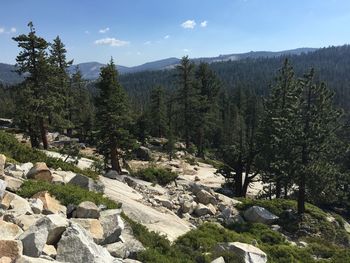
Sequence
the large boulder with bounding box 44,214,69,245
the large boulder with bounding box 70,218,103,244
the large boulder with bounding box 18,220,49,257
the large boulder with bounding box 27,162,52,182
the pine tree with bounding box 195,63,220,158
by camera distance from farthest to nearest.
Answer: the pine tree with bounding box 195,63,220,158, the large boulder with bounding box 27,162,52,182, the large boulder with bounding box 70,218,103,244, the large boulder with bounding box 44,214,69,245, the large boulder with bounding box 18,220,49,257

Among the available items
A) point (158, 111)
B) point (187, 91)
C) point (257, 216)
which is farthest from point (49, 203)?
point (158, 111)

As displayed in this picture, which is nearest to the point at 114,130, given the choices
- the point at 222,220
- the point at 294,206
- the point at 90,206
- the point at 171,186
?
the point at 171,186

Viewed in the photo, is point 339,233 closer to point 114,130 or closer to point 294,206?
point 294,206

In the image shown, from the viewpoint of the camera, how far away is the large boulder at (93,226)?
10.1 m

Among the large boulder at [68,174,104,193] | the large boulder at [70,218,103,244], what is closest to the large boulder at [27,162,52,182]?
the large boulder at [68,174,104,193]

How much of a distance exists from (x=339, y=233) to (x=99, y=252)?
66.0 ft

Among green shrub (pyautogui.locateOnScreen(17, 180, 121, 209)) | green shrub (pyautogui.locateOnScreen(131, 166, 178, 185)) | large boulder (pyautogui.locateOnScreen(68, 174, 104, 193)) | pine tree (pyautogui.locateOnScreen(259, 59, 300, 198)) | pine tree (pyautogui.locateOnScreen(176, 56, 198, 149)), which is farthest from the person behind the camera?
pine tree (pyautogui.locateOnScreen(176, 56, 198, 149))

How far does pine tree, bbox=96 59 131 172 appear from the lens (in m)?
29.4

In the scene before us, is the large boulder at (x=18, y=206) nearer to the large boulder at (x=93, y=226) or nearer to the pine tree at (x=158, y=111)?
the large boulder at (x=93, y=226)

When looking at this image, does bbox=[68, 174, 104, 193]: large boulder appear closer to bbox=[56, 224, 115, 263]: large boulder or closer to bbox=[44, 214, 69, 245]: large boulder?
bbox=[44, 214, 69, 245]: large boulder

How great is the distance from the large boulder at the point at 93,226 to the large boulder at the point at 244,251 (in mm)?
4670

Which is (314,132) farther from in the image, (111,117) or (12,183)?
(12,183)

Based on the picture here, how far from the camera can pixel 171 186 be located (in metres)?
26.9

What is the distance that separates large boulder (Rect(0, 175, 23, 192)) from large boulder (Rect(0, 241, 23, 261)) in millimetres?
5582
